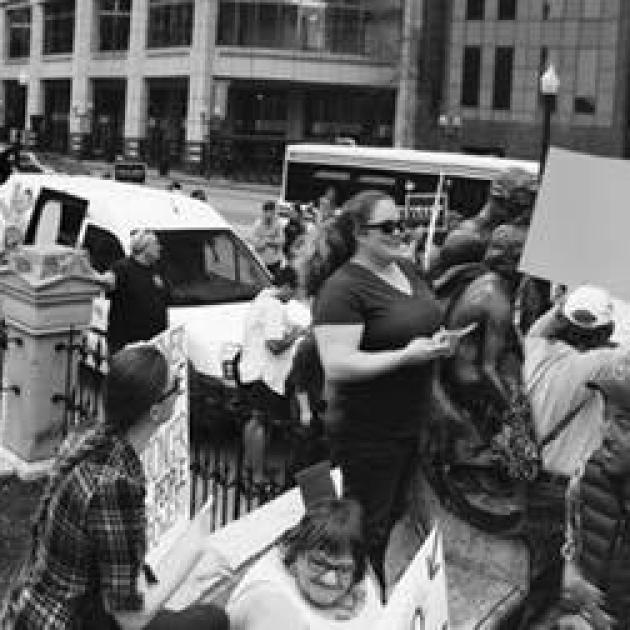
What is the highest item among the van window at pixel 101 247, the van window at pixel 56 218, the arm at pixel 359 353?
the van window at pixel 56 218

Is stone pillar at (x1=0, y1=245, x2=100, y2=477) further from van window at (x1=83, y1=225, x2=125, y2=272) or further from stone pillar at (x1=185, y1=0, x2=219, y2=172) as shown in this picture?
stone pillar at (x1=185, y1=0, x2=219, y2=172)

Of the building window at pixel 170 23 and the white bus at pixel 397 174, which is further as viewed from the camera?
the building window at pixel 170 23

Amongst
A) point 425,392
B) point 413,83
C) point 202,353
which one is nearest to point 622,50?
point 413,83

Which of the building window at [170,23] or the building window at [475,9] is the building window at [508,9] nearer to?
the building window at [475,9]

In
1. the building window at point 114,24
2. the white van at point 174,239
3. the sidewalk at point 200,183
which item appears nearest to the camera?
the white van at point 174,239

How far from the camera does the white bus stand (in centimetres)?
2223

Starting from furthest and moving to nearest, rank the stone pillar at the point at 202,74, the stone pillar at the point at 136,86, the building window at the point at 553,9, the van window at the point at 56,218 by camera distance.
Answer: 1. the stone pillar at the point at 136,86
2. the stone pillar at the point at 202,74
3. the building window at the point at 553,9
4. the van window at the point at 56,218

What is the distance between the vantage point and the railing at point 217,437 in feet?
17.6

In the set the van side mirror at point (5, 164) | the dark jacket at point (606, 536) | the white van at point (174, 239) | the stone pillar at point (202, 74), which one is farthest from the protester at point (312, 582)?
the stone pillar at point (202, 74)

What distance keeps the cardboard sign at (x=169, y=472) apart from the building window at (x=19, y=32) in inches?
3345

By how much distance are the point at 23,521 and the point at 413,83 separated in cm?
5982

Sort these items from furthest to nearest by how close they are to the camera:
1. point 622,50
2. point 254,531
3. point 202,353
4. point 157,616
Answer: point 622,50 → point 202,353 → point 254,531 → point 157,616

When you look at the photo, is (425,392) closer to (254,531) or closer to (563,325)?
(563,325)

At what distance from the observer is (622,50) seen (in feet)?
191
